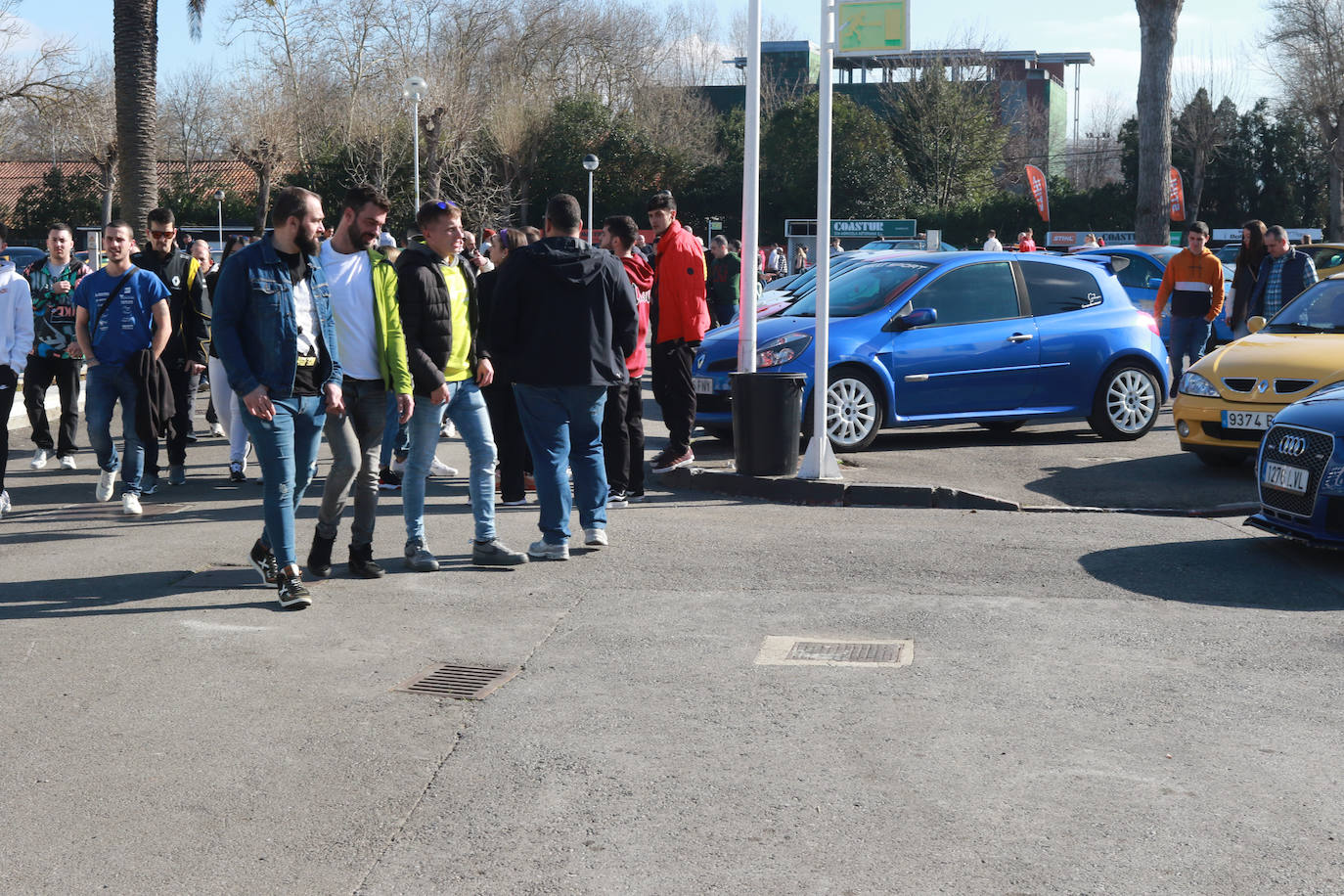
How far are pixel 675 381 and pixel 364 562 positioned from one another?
11.7ft

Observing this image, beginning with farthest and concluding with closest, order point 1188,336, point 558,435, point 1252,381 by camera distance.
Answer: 1. point 1188,336
2. point 1252,381
3. point 558,435

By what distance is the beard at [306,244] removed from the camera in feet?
21.7

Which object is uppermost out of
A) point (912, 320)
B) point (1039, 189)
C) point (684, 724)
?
point (1039, 189)

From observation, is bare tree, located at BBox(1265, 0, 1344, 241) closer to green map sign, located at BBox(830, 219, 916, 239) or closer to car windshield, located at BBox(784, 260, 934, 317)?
green map sign, located at BBox(830, 219, 916, 239)

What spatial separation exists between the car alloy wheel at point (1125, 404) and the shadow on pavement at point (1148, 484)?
937 millimetres

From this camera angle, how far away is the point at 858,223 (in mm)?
42750

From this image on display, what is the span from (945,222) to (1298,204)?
679 inches

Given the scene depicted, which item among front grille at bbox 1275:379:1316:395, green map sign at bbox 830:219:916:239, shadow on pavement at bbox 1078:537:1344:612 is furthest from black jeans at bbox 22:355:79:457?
green map sign at bbox 830:219:916:239

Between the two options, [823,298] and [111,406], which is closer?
[111,406]

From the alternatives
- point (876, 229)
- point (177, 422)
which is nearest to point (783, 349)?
point (177, 422)

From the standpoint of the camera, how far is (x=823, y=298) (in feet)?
33.2

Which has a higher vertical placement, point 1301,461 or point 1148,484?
point 1301,461

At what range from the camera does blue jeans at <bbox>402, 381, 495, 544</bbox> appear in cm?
739

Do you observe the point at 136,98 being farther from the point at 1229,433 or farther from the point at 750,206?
the point at 1229,433
